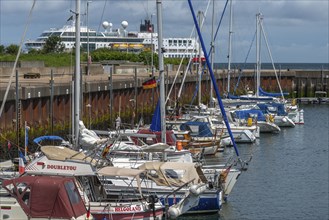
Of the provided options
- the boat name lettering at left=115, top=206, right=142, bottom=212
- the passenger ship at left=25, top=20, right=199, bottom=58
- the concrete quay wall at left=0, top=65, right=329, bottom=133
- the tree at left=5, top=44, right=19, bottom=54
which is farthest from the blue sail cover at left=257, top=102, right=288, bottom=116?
the passenger ship at left=25, top=20, right=199, bottom=58

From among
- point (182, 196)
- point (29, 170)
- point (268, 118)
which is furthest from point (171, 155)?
point (268, 118)

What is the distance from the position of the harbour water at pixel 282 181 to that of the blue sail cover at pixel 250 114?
1721 mm

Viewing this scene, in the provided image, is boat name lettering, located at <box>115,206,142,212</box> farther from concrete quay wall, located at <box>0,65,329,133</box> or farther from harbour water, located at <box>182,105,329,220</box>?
concrete quay wall, located at <box>0,65,329,133</box>

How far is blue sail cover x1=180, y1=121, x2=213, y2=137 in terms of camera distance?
1966 inches

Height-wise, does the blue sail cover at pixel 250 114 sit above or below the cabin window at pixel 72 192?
below

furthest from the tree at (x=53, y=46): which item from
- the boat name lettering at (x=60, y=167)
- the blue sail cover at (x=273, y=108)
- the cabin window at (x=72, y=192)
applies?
the cabin window at (x=72, y=192)

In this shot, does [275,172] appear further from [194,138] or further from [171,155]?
[171,155]

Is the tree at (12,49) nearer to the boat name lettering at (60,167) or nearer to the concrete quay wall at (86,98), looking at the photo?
the concrete quay wall at (86,98)

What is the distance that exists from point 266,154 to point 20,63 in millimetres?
29658

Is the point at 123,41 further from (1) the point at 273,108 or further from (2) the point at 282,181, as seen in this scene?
(2) the point at 282,181

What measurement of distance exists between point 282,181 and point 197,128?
924 centimetres

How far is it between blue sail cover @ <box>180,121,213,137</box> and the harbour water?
1882 mm

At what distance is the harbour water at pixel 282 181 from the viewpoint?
33.8 metres

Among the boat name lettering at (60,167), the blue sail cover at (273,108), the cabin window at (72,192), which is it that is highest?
the boat name lettering at (60,167)
